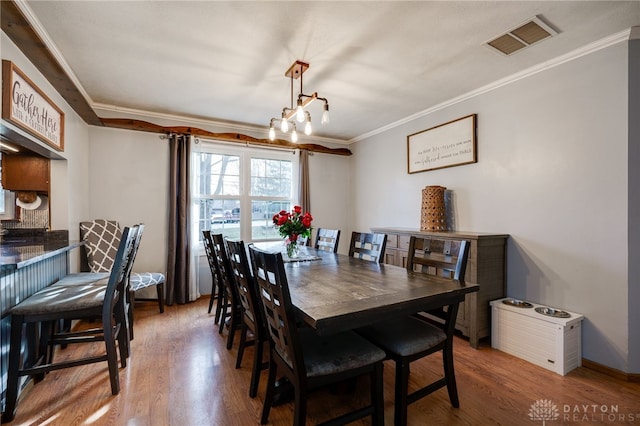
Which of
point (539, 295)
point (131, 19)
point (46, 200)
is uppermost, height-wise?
point (131, 19)

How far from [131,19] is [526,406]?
3.52 meters

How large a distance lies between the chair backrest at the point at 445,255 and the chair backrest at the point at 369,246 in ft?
1.07

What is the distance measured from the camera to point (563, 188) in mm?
2434

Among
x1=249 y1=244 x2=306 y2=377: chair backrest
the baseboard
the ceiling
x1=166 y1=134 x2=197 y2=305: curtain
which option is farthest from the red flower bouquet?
the baseboard

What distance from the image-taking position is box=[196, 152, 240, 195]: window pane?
4.11 metres

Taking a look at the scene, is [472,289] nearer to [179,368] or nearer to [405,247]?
[405,247]

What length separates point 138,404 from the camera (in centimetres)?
182

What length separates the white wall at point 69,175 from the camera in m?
2.67

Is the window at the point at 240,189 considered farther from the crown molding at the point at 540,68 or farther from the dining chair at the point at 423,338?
the dining chair at the point at 423,338

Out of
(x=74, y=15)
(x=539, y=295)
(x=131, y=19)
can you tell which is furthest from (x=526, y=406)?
(x=74, y=15)

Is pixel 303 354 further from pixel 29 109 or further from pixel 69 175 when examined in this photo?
pixel 69 175

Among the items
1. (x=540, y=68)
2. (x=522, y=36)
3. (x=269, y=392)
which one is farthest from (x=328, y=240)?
(x=540, y=68)

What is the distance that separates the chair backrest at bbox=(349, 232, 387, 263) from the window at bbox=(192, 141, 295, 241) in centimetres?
211

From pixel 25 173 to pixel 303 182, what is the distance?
3127 mm
